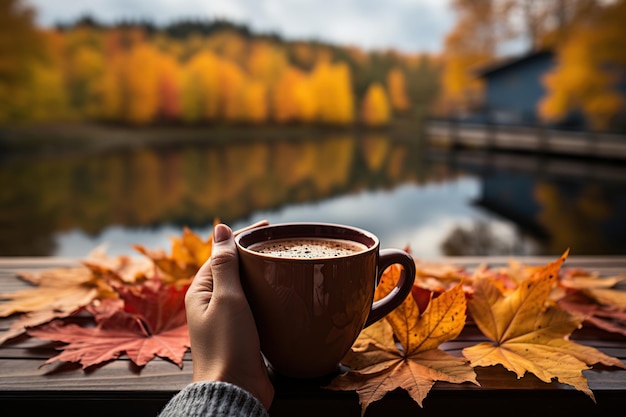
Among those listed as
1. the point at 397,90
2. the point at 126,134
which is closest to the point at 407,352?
the point at 126,134

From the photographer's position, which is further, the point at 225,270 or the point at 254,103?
the point at 254,103

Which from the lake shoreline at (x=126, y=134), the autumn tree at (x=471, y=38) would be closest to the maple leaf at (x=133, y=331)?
the lake shoreline at (x=126, y=134)

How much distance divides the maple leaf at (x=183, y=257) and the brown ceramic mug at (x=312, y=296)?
0.31m

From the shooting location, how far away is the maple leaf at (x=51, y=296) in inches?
30.2

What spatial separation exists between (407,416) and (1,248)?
22.6 ft

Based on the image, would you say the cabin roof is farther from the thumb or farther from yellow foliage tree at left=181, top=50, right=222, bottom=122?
yellow foliage tree at left=181, top=50, right=222, bottom=122

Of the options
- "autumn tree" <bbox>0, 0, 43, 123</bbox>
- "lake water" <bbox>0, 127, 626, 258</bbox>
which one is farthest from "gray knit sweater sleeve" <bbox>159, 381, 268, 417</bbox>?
"autumn tree" <bbox>0, 0, 43, 123</bbox>

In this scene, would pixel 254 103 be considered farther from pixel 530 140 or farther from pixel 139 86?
pixel 530 140

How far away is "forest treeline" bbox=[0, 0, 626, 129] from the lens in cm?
1280

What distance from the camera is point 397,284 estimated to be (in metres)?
0.63

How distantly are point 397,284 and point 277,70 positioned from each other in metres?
46.2

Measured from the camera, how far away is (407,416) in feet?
1.94

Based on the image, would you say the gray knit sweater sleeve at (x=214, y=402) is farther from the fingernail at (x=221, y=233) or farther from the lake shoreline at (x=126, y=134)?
the lake shoreline at (x=126, y=134)

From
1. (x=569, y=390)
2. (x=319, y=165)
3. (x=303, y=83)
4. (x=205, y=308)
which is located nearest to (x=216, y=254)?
(x=205, y=308)
